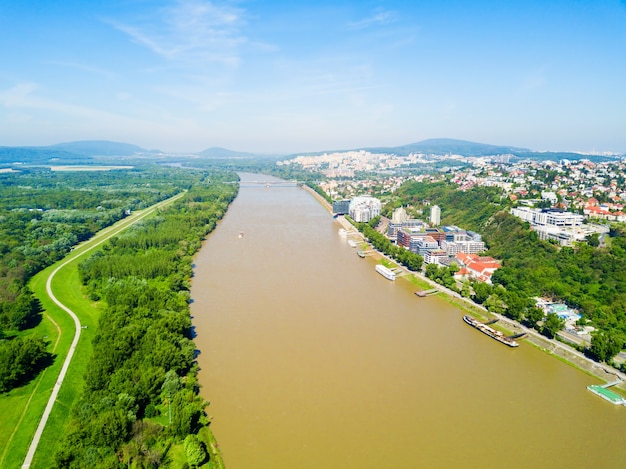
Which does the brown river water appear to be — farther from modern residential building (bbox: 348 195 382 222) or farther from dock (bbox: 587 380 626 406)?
modern residential building (bbox: 348 195 382 222)

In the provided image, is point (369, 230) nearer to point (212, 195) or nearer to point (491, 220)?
point (491, 220)

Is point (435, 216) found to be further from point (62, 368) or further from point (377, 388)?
point (62, 368)

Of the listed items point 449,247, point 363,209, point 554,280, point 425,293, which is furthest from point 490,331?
point 363,209

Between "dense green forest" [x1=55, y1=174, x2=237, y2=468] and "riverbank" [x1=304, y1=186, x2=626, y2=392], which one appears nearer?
"dense green forest" [x1=55, y1=174, x2=237, y2=468]

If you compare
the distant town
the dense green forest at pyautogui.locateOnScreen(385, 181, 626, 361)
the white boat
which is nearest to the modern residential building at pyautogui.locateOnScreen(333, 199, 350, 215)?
the distant town

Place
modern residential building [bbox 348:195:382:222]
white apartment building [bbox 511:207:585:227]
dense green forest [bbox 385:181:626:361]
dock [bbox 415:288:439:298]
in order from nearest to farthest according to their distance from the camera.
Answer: dense green forest [bbox 385:181:626:361] < dock [bbox 415:288:439:298] < white apartment building [bbox 511:207:585:227] < modern residential building [bbox 348:195:382:222]

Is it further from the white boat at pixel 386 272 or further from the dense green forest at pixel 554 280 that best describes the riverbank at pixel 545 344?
the white boat at pixel 386 272

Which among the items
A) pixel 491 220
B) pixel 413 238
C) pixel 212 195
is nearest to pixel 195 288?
pixel 413 238

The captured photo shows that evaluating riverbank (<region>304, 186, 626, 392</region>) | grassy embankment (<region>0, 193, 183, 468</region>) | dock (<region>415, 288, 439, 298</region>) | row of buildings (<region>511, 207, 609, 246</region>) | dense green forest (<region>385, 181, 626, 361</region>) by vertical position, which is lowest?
dock (<region>415, 288, 439, 298</region>)
